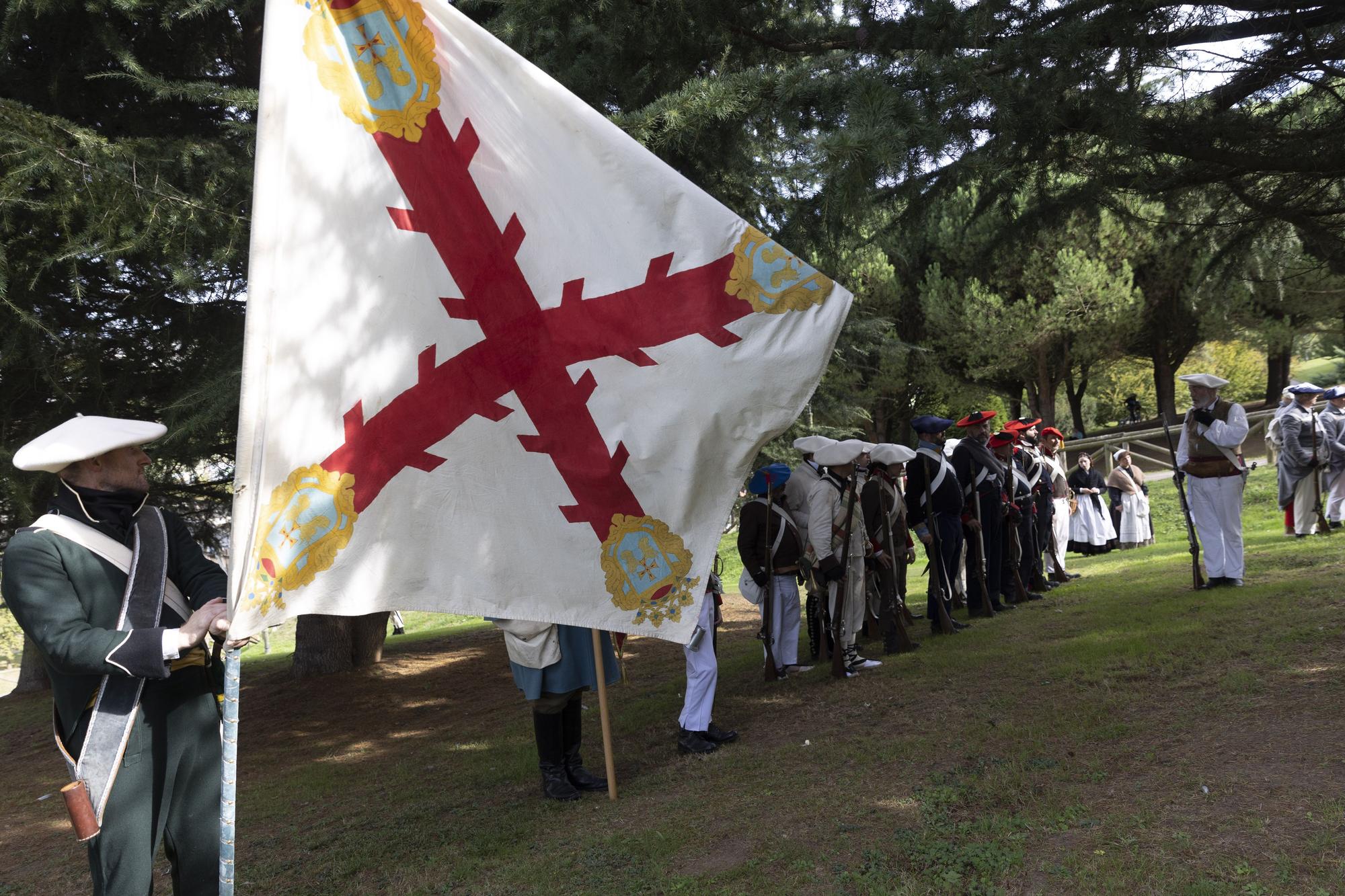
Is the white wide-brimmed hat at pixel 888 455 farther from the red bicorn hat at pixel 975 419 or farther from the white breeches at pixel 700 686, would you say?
the white breeches at pixel 700 686

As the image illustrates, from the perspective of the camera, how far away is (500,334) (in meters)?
4.23

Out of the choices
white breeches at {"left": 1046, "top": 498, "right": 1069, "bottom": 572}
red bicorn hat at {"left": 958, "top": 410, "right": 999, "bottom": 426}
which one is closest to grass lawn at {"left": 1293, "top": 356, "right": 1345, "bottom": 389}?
white breeches at {"left": 1046, "top": 498, "right": 1069, "bottom": 572}

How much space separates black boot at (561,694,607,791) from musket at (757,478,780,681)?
9.31 feet

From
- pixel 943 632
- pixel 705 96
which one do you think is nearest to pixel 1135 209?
pixel 943 632

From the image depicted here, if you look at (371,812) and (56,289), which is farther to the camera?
(56,289)

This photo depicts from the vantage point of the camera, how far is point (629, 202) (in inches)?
166

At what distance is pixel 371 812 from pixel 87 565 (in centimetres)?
338

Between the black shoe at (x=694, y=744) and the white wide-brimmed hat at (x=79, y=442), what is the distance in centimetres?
429

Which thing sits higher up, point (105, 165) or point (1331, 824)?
point (105, 165)

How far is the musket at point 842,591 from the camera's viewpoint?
848 centimetres

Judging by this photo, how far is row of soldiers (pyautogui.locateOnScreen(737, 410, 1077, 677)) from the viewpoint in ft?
28.4

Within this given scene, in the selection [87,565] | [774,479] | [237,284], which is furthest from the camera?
[237,284]

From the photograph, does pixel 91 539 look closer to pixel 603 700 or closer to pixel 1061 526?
pixel 603 700

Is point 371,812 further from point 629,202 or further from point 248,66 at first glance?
point 248,66
